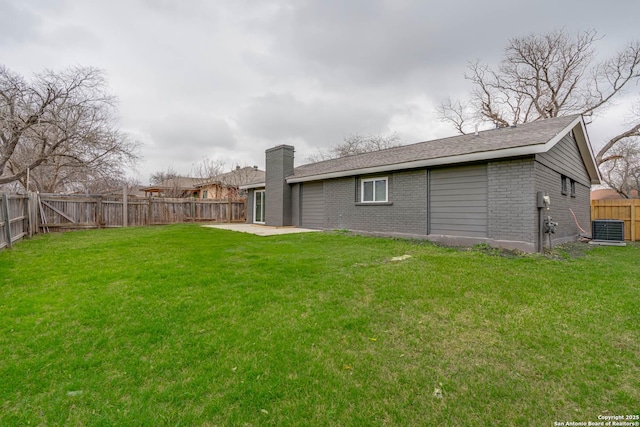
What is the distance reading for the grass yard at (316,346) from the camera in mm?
1965

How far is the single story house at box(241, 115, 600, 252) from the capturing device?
6941 millimetres

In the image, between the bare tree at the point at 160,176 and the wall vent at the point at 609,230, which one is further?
the bare tree at the point at 160,176

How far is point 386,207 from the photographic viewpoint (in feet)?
32.1

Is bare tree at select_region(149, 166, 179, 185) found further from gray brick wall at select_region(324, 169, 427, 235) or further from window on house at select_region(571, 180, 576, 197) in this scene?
window on house at select_region(571, 180, 576, 197)

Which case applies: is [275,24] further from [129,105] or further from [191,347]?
[191,347]

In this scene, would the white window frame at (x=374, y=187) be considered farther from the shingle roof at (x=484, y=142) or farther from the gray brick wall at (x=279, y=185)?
the gray brick wall at (x=279, y=185)

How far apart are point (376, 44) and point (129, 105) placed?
1291cm

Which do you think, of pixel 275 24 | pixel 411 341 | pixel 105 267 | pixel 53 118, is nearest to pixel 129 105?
pixel 53 118

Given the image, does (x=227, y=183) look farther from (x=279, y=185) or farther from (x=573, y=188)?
(x=573, y=188)

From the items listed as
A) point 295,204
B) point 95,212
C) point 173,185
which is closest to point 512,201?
point 295,204

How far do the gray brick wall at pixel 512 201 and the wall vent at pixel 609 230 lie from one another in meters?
5.28

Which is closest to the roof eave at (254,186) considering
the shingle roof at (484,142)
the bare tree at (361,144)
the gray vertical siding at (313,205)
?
the gray vertical siding at (313,205)

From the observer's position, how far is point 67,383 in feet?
7.22

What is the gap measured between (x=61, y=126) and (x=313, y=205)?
12278 millimetres
